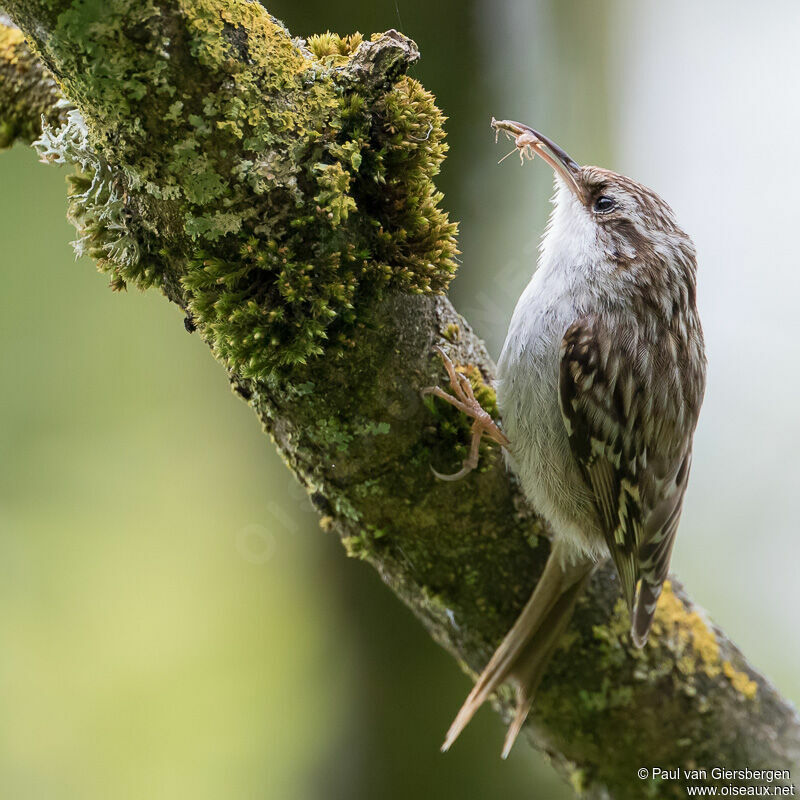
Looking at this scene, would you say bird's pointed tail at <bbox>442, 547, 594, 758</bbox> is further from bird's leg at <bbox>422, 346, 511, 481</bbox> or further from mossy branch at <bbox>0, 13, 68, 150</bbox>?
mossy branch at <bbox>0, 13, 68, 150</bbox>

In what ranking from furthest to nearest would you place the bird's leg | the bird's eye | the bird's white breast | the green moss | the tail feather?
the bird's eye < the bird's white breast < the tail feather < the bird's leg < the green moss

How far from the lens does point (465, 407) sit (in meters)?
1.83

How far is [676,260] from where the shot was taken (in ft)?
7.42

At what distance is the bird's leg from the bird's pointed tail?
41 cm

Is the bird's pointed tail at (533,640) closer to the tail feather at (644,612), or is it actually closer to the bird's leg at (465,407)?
the tail feather at (644,612)

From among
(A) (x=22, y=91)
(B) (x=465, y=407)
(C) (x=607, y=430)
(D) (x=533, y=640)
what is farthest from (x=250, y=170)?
(D) (x=533, y=640)

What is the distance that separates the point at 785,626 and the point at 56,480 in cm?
535

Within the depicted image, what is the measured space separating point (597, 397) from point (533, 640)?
714 mm

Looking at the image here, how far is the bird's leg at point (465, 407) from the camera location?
1.79 meters

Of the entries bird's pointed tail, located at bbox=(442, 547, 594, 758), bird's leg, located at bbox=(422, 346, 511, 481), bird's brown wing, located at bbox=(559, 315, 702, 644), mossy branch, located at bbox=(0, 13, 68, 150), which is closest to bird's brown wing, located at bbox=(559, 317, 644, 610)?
bird's brown wing, located at bbox=(559, 315, 702, 644)

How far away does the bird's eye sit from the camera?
2260 mm

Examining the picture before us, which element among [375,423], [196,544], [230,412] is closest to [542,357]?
[375,423]

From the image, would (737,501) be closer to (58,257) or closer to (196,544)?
(196,544)

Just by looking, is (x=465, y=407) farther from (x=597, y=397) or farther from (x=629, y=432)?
(x=629, y=432)
